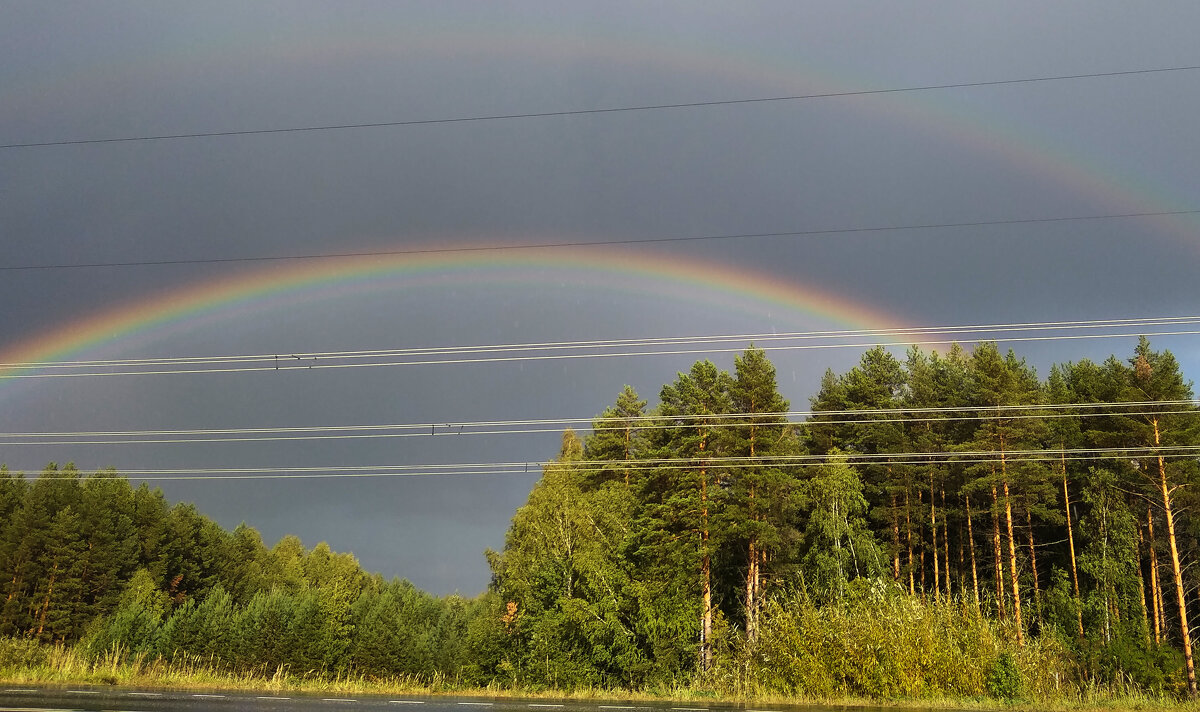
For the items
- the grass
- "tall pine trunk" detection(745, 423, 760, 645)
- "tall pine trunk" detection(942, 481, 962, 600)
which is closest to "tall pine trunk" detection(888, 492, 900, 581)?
"tall pine trunk" detection(942, 481, 962, 600)

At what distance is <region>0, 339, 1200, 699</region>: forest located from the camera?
99.8ft

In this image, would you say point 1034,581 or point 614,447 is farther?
point 614,447

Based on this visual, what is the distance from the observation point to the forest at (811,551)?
30406mm

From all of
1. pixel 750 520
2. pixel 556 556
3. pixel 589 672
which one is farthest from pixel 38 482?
pixel 750 520

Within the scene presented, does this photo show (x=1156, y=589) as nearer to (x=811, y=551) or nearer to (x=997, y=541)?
(x=997, y=541)

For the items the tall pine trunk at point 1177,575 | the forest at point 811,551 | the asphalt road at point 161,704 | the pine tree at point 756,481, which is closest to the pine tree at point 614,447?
the forest at point 811,551

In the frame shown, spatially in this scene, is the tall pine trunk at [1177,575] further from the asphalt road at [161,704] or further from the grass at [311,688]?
Answer: the asphalt road at [161,704]

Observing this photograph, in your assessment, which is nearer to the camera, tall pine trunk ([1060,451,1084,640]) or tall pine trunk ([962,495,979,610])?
tall pine trunk ([1060,451,1084,640])

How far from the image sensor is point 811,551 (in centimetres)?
4294

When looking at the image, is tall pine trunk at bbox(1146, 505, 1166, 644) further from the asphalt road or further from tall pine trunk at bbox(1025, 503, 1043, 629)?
the asphalt road

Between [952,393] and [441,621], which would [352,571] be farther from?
[952,393]

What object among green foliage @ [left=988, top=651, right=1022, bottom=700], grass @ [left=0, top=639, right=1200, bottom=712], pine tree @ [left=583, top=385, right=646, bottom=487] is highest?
pine tree @ [left=583, top=385, right=646, bottom=487]

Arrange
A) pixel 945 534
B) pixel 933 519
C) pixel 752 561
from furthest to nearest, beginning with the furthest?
1. pixel 945 534
2. pixel 933 519
3. pixel 752 561

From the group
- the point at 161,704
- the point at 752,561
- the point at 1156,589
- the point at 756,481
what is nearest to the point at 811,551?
the point at 752,561
